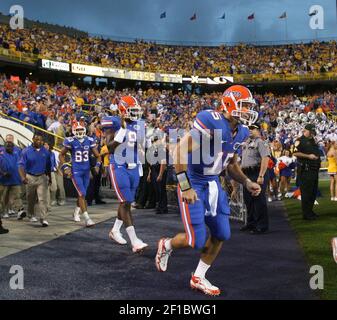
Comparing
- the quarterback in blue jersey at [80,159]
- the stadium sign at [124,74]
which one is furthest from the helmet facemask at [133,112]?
the stadium sign at [124,74]

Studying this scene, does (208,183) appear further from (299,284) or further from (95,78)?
(95,78)

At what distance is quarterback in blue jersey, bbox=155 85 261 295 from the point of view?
4582 mm

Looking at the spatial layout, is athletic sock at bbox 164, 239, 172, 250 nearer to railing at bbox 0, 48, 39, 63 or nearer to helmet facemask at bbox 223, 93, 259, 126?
helmet facemask at bbox 223, 93, 259, 126

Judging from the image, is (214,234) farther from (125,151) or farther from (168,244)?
(125,151)

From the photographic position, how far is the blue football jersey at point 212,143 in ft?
15.1

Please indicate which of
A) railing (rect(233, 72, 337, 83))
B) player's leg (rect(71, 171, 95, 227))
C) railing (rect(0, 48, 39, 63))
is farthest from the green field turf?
railing (rect(233, 72, 337, 83))

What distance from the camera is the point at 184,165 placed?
4.54m

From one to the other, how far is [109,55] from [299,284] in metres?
41.3

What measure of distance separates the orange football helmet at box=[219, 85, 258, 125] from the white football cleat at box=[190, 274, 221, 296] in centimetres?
167

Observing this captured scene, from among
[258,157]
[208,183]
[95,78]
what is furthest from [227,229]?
[95,78]

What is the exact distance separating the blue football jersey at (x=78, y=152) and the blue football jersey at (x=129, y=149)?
2447 millimetres

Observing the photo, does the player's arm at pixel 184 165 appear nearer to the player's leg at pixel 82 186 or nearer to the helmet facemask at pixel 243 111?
the helmet facemask at pixel 243 111

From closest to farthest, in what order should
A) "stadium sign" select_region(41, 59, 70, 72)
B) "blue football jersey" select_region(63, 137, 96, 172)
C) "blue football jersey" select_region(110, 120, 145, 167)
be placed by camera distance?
"blue football jersey" select_region(110, 120, 145, 167) < "blue football jersey" select_region(63, 137, 96, 172) < "stadium sign" select_region(41, 59, 70, 72)

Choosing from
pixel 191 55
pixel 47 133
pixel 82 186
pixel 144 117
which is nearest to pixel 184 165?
pixel 82 186
